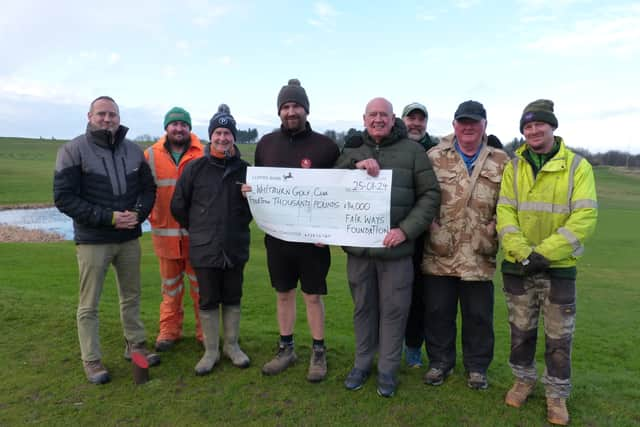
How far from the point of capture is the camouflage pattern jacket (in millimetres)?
4488

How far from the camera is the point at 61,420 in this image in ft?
13.2

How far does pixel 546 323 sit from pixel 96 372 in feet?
15.3

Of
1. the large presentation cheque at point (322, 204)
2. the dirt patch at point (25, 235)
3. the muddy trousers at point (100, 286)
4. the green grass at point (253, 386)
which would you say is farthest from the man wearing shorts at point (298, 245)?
the dirt patch at point (25, 235)

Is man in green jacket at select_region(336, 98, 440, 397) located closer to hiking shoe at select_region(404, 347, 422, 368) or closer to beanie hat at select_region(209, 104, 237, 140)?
hiking shoe at select_region(404, 347, 422, 368)

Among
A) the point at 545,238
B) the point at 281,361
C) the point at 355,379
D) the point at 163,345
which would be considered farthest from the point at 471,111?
the point at 163,345

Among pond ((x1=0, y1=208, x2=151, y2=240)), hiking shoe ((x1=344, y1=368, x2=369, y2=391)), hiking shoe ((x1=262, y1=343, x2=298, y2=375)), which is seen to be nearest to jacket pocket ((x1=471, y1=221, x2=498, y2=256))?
hiking shoe ((x1=344, y1=368, x2=369, y2=391))

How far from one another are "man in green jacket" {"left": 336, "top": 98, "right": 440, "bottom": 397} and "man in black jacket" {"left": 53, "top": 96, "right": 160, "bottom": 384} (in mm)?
2373

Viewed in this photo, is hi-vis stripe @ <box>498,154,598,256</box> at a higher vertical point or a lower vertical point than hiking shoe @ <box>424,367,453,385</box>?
higher

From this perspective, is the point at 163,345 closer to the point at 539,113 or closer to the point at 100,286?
the point at 100,286

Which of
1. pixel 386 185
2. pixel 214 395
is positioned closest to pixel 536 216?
pixel 386 185

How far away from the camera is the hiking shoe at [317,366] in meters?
4.82

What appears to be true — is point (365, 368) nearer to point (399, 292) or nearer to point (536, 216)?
point (399, 292)

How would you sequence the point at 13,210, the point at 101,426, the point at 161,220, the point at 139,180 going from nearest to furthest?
the point at 101,426 < the point at 139,180 < the point at 161,220 < the point at 13,210

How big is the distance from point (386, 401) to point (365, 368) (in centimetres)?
47
